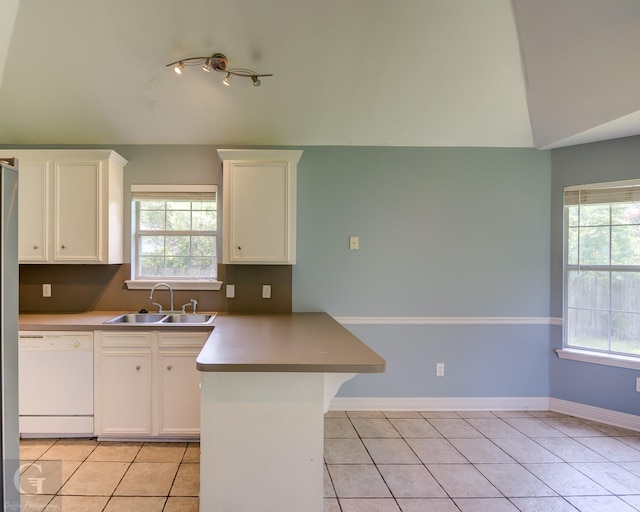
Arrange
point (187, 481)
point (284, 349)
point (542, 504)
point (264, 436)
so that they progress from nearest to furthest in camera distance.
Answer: point (264, 436)
point (284, 349)
point (542, 504)
point (187, 481)

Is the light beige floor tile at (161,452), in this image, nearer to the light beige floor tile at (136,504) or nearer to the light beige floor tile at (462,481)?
the light beige floor tile at (136,504)

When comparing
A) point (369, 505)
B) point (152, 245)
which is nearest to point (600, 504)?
point (369, 505)

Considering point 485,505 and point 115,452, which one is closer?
point 485,505

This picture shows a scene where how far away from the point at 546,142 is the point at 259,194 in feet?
8.18

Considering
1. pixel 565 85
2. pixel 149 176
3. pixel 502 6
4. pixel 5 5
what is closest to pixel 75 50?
pixel 5 5

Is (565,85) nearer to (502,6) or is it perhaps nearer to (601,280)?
(502,6)

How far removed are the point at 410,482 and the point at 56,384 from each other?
8.17 feet

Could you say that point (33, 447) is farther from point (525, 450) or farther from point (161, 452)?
point (525, 450)

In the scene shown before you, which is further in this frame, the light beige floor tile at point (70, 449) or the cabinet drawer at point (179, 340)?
the cabinet drawer at point (179, 340)

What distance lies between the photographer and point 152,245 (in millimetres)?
3012

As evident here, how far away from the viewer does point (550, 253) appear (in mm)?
2965

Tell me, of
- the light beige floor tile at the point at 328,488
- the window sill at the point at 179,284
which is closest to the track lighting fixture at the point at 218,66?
the window sill at the point at 179,284

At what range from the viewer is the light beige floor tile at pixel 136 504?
1740 mm

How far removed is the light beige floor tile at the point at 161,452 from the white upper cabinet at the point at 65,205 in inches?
56.8
